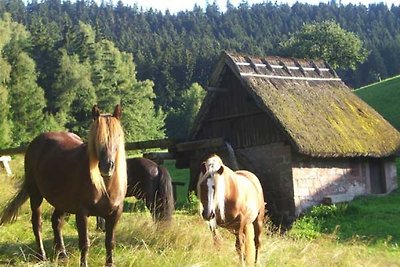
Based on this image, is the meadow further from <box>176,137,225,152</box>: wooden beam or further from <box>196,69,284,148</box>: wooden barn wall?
<box>176,137,225,152</box>: wooden beam

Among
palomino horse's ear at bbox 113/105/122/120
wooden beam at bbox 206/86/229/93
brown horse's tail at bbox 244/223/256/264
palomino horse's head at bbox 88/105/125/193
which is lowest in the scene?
brown horse's tail at bbox 244/223/256/264

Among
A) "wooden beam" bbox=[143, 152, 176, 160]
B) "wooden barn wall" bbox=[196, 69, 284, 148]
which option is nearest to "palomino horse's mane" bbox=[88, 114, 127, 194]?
"wooden barn wall" bbox=[196, 69, 284, 148]

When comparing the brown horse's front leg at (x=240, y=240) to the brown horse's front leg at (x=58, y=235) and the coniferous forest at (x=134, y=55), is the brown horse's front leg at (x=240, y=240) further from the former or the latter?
the coniferous forest at (x=134, y=55)

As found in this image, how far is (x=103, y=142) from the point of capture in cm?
611

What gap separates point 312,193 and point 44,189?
41.9 ft

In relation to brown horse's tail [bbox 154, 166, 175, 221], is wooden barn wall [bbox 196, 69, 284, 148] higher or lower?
higher

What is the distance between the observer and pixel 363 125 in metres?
21.0

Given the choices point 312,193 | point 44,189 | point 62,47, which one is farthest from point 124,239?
point 62,47

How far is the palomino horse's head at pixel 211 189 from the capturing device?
6.82 m

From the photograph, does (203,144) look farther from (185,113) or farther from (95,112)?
(185,113)

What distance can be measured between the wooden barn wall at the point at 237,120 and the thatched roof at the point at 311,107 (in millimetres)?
359

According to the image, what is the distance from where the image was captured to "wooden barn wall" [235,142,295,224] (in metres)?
18.1

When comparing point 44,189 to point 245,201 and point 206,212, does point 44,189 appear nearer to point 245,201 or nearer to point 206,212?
point 206,212

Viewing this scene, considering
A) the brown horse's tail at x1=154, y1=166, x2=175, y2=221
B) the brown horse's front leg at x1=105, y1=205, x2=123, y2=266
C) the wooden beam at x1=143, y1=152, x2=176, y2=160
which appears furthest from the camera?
the wooden beam at x1=143, y1=152, x2=176, y2=160
